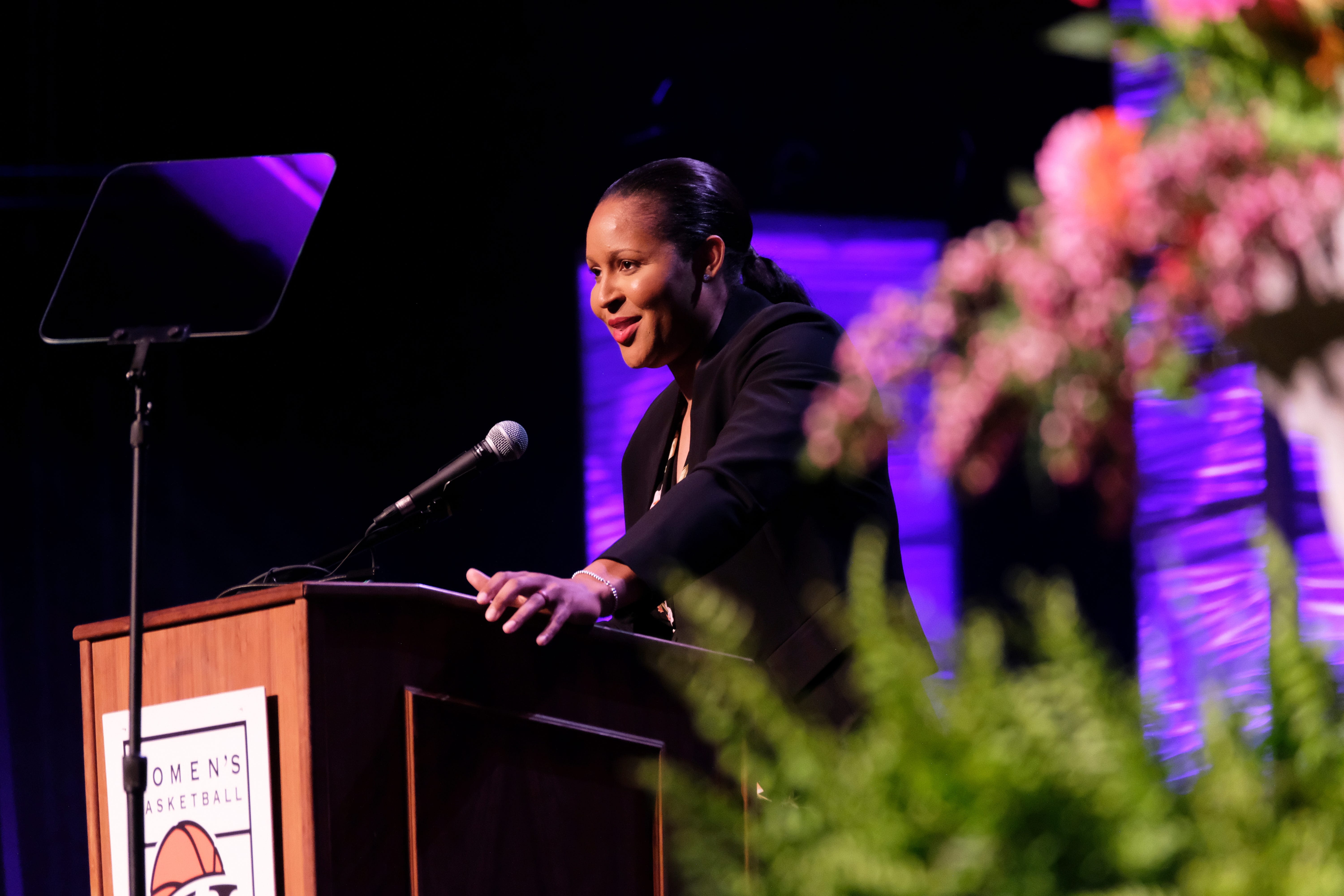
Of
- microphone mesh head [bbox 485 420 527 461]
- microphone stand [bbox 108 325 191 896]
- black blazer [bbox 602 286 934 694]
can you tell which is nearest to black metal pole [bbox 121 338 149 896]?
microphone stand [bbox 108 325 191 896]

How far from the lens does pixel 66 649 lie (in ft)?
11.7

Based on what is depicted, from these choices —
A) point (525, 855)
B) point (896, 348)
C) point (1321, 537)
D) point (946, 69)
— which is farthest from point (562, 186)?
point (896, 348)

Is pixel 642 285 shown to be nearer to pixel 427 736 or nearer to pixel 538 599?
pixel 538 599

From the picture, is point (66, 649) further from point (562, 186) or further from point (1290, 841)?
point (1290, 841)

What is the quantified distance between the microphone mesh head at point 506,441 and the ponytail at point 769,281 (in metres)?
0.72

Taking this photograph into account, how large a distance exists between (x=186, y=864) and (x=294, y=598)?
0.35 m

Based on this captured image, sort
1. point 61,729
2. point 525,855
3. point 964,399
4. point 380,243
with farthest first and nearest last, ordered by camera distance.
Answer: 1. point 380,243
2. point 61,729
3. point 525,855
4. point 964,399

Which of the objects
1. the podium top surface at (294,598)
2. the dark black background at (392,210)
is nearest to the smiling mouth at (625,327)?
the podium top surface at (294,598)

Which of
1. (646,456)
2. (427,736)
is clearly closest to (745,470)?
(646,456)

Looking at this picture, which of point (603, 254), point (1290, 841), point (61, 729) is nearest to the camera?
point (1290, 841)

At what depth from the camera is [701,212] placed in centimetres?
241

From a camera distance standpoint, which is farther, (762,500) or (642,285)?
(642,285)

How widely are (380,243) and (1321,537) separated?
2.68m

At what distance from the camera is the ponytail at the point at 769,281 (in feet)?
8.27
